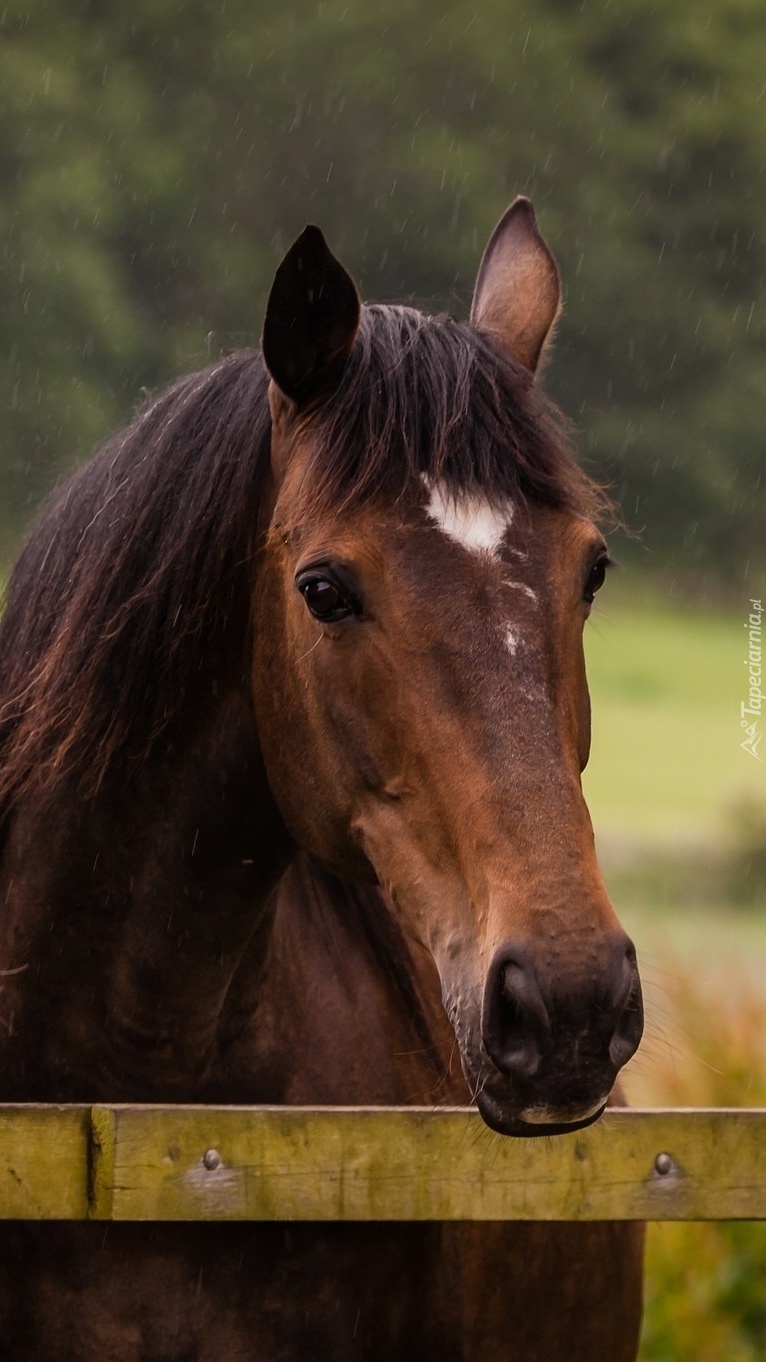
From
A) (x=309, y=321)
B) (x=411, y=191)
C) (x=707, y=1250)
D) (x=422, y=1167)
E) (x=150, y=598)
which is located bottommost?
(x=707, y=1250)

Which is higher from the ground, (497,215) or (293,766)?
(293,766)

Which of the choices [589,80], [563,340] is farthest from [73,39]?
[563,340]

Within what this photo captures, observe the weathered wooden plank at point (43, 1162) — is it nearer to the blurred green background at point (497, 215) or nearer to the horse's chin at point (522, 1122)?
the horse's chin at point (522, 1122)

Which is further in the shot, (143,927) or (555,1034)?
(143,927)

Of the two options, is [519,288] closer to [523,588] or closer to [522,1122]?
[523,588]

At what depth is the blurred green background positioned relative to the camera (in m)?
15.7

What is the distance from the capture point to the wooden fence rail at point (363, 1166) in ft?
7.43

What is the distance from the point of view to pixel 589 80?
2073cm

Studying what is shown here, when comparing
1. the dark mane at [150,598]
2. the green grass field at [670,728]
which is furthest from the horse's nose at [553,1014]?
the green grass field at [670,728]

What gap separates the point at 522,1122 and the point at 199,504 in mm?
1063

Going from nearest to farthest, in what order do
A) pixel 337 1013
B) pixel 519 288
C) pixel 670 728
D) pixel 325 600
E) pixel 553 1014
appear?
pixel 553 1014, pixel 325 600, pixel 337 1013, pixel 519 288, pixel 670 728

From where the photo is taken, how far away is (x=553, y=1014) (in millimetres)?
1863

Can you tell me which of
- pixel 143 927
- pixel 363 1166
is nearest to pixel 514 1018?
pixel 363 1166

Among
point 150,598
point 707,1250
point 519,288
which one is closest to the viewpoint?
point 150,598
